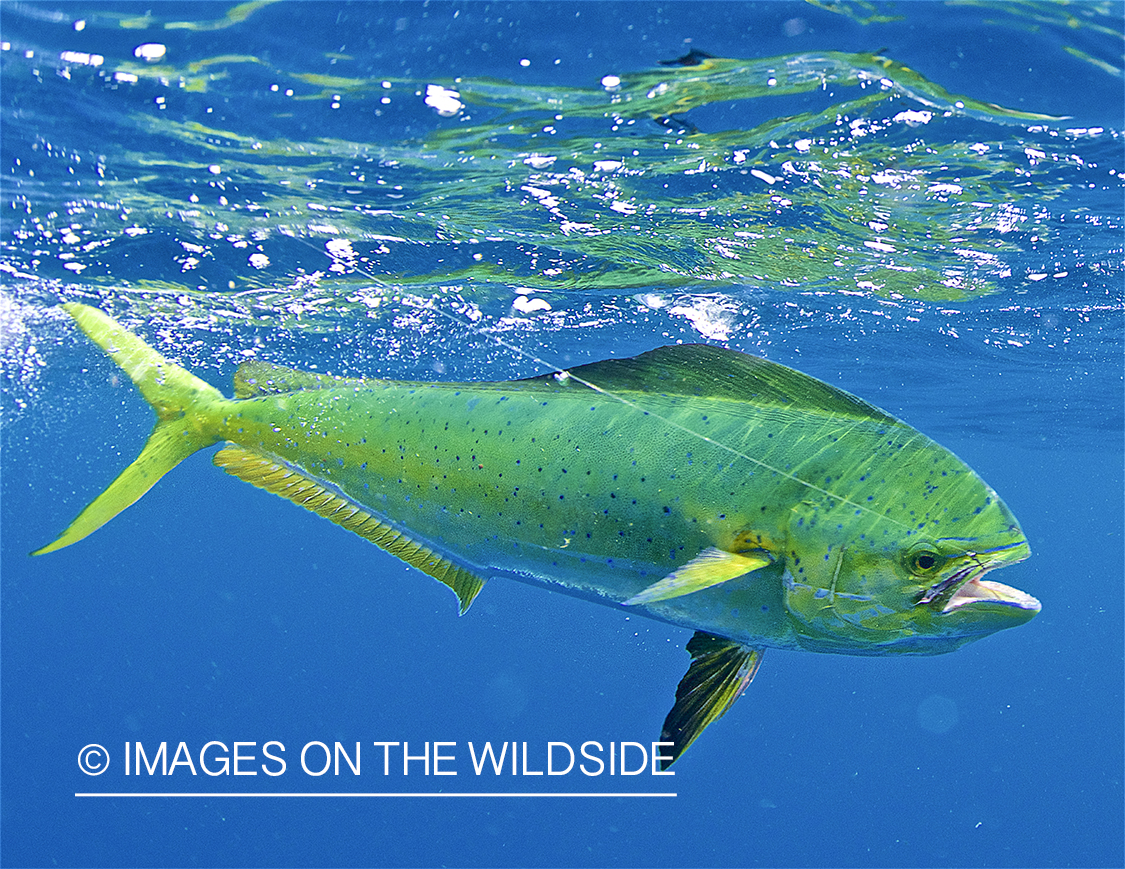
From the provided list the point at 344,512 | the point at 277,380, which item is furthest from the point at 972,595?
the point at 277,380

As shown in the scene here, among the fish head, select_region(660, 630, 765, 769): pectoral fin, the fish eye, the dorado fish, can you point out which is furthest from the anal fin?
the fish eye

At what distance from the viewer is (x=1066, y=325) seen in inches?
586

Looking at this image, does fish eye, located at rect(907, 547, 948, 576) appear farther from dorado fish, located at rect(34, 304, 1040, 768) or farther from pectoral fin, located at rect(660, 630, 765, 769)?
pectoral fin, located at rect(660, 630, 765, 769)

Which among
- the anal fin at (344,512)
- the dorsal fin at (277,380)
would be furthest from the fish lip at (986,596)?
the dorsal fin at (277,380)

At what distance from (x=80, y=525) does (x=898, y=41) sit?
22.6 ft

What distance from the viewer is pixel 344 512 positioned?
8.23ft

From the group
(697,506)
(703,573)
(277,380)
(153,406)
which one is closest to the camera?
(703,573)

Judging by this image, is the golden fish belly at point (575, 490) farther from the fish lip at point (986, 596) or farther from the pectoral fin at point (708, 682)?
the fish lip at point (986, 596)

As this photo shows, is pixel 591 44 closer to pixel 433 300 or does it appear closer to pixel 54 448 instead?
pixel 433 300

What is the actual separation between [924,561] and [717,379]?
2.31 ft

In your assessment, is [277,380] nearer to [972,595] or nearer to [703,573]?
[703,573]

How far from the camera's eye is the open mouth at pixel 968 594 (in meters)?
1.80

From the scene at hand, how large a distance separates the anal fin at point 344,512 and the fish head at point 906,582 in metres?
1.02

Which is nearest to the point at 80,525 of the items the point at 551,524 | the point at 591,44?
the point at 551,524
